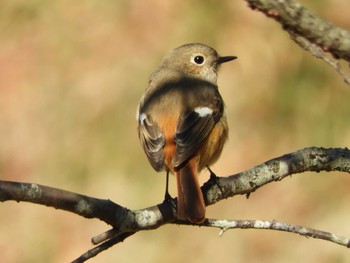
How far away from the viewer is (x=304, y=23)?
7.41 ft

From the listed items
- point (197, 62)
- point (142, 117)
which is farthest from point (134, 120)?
point (142, 117)

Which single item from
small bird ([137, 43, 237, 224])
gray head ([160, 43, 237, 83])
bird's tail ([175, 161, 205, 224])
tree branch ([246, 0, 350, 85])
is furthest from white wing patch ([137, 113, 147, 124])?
tree branch ([246, 0, 350, 85])

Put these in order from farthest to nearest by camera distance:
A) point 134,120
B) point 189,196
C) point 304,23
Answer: point 134,120 → point 189,196 → point 304,23

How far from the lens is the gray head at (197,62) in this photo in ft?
19.1

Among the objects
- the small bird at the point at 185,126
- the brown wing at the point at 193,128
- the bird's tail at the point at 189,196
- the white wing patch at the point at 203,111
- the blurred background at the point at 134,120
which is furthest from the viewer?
the blurred background at the point at 134,120

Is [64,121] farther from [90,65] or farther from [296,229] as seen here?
[296,229]

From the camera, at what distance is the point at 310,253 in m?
7.79

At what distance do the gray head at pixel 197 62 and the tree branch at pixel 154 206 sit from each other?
5.08ft

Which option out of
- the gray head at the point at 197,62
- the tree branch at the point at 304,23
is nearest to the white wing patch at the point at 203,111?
the gray head at the point at 197,62

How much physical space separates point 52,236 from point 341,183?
2.89m

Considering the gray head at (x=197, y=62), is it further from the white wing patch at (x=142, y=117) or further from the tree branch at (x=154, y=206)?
the tree branch at (x=154, y=206)

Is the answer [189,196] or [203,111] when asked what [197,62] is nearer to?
[203,111]

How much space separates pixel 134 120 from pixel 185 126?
3.98m

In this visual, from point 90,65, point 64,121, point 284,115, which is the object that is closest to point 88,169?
point 64,121
